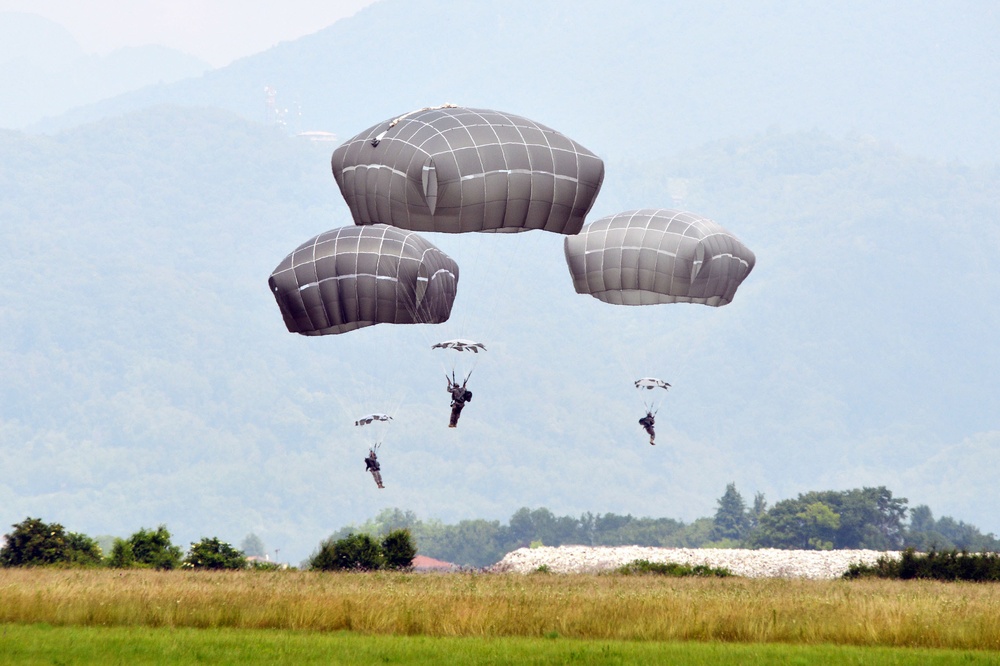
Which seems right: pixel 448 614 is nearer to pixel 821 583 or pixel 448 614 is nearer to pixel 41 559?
pixel 821 583

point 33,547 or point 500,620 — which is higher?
point 33,547

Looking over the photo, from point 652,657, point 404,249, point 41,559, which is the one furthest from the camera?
point 41,559

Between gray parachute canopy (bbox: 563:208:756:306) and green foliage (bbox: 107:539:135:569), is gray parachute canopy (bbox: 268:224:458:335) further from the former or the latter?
green foliage (bbox: 107:539:135:569)

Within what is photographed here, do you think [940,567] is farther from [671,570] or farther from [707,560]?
[707,560]

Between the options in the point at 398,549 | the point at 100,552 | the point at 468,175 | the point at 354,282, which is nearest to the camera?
the point at 468,175

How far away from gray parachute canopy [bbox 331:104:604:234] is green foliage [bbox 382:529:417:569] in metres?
15.2

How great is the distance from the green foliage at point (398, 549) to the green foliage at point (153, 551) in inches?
314

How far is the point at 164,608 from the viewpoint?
27.8m

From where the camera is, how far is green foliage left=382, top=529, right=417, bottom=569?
51.0 m

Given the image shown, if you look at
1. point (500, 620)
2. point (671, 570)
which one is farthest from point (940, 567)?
point (500, 620)

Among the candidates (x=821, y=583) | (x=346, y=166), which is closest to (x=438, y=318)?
(x=346, y=166)

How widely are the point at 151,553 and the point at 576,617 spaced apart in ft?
94.3

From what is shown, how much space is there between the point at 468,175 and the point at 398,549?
18.2 metres

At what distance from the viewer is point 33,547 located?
166 feet
